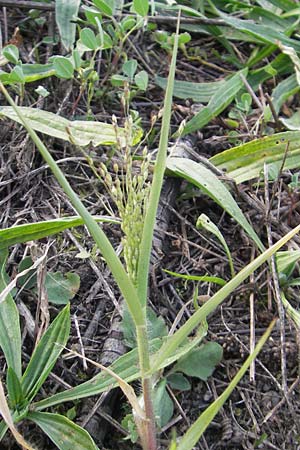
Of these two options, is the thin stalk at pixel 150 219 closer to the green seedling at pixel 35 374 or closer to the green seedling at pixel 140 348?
the green seedling at pixel 140 348

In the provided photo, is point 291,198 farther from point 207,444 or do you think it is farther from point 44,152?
point 44,152

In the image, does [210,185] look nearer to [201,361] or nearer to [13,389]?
[201,361]

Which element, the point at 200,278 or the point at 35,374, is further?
the point at 200,278

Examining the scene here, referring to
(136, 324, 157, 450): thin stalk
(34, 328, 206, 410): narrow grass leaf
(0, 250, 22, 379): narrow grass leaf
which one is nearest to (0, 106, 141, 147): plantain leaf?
(0, 250, 22, 379): narrow grass leaf

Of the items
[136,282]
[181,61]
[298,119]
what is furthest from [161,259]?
[181,61]

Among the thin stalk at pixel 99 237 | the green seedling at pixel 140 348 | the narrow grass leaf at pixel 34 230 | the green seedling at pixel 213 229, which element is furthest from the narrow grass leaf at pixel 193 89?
the thin stalk at pixel 99 237

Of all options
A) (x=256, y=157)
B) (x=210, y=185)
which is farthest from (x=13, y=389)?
(x=256, y=157)
